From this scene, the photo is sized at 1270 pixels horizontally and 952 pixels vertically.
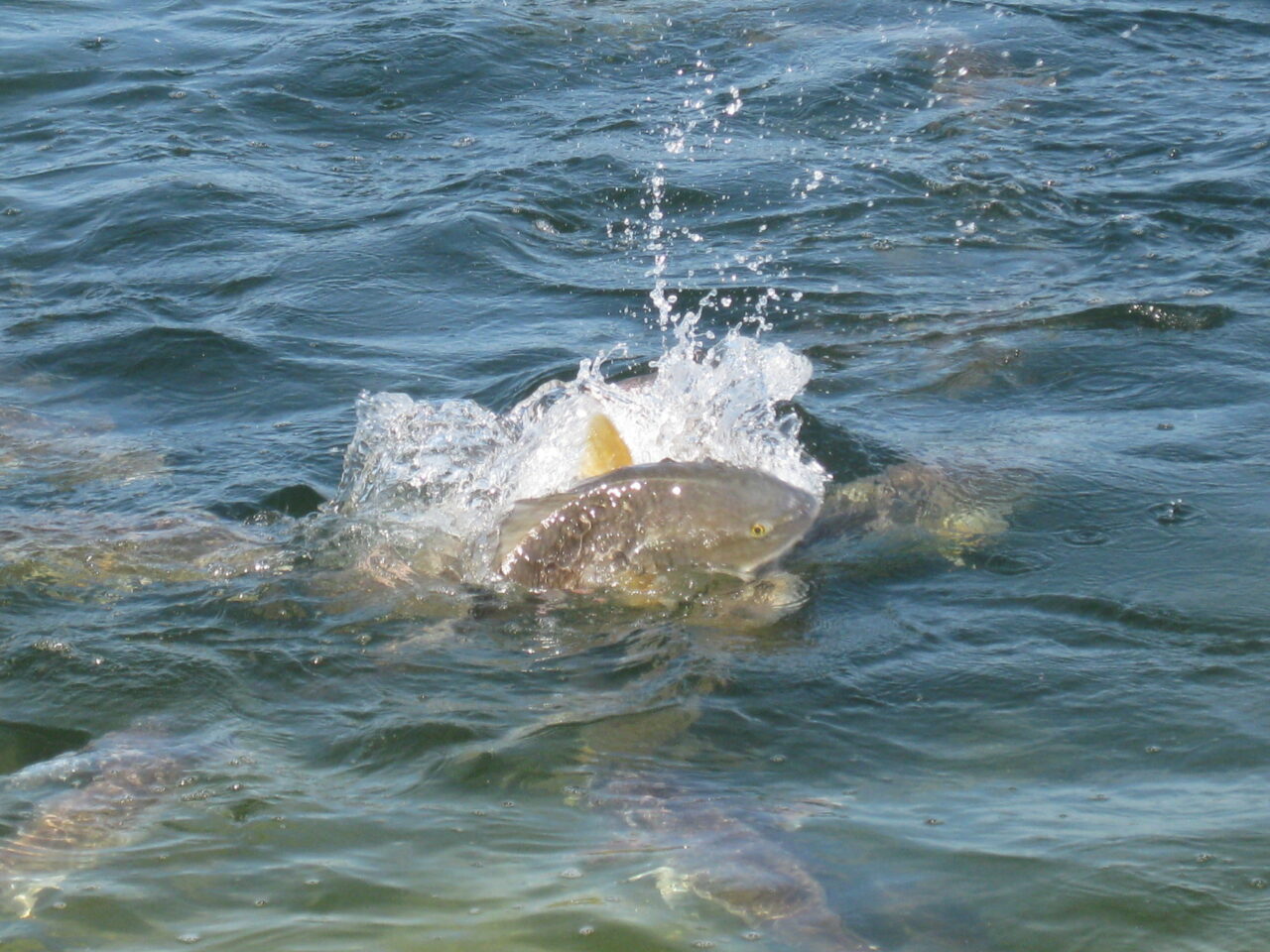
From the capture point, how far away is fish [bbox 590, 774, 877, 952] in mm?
3359

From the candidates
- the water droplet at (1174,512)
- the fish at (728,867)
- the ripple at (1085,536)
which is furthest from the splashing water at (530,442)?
the fish at (728,867)

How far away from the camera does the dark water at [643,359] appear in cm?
363

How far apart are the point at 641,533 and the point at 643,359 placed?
2110mm

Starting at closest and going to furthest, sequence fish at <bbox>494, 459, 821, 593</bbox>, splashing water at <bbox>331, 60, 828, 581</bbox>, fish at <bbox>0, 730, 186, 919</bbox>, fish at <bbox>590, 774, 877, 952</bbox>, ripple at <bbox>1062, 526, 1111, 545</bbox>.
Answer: fish at <bbox>590, 774, 877, 952</bbox>
fish at <bbox>0, 730, 186, 919</bbox>
fish at <bbox>494, 459, 821, 593</bbox>
ripple at <bbox>1062, 526, 1111, 545</bbox>
splashing water at <bbox>331, 60, 828, 581</bbox>

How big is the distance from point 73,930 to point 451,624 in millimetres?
1666

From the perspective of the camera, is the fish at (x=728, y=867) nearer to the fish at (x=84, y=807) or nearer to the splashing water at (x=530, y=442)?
the fish at (x=84, y=807)

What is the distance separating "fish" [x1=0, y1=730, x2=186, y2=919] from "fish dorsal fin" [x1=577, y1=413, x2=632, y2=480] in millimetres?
1695

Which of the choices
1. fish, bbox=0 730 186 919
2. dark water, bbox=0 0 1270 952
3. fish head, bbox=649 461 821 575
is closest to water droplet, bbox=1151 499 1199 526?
dark water, bbox=0 0 1270 952

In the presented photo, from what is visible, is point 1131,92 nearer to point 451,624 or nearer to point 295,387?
point 295,387

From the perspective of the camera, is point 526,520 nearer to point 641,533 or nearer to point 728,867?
point 641,533

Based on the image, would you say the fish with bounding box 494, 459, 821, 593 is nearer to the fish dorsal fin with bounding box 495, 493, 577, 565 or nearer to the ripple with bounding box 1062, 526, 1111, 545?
the fish dorsal fin with bounding box 495, 493, 577, 565

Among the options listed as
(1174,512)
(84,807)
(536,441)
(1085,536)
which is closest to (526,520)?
(536,441)

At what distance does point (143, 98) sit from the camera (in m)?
11.3

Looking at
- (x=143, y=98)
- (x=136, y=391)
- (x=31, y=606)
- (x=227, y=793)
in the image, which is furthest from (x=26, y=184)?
(x=227, y=793)
